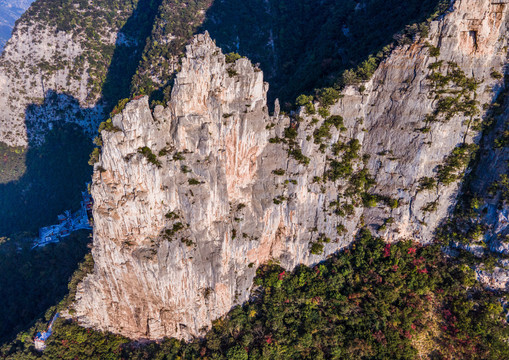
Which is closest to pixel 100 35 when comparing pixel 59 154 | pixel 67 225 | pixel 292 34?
pixel 59 154

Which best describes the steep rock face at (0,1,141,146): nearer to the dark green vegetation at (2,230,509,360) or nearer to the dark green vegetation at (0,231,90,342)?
the dark green vegetation at (0,231,90,342)

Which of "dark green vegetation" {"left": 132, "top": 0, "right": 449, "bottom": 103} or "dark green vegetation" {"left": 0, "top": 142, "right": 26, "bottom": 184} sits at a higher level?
"dark green vegetation" {"left": 132, "top": 0, "right": 449, "bottom": 103}

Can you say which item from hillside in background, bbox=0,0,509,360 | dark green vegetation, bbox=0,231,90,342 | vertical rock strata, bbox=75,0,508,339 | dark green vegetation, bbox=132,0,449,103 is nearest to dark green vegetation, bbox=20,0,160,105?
dark green vegetation, bbox=132,0,449,103

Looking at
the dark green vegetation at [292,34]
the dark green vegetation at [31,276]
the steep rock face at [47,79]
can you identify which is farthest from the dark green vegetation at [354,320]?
the steep rock face at [47,79]

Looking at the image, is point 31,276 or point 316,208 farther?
point 31,276

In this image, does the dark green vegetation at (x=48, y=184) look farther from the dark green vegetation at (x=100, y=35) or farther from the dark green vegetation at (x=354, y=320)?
the dark green vegetation at (x=354, y=320)

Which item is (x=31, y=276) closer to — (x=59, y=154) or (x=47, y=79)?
Result: (x=59, y=154)

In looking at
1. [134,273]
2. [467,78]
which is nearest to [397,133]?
[467,78]
